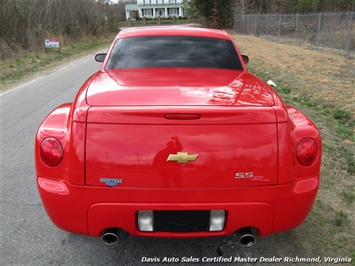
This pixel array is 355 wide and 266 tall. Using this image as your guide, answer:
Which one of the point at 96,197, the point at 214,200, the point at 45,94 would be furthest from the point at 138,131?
the point at 45,94

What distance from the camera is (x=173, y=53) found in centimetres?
369

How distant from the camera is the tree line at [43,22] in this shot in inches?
646

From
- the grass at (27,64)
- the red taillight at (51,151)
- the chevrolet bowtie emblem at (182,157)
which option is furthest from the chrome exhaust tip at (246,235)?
the grass at (27,64)

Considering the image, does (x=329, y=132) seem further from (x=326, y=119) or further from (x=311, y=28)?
(x=311, y=28)

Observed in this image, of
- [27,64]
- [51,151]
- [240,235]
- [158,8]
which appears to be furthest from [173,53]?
[158,8]

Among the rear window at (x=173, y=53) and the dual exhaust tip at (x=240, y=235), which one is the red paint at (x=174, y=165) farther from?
the rear window at (x=173, y=53)

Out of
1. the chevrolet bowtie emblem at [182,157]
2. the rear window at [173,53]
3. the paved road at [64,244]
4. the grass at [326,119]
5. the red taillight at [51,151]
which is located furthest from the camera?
the rear window at [173,53]

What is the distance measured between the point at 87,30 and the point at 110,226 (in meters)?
30.2

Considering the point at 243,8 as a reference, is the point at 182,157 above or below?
below

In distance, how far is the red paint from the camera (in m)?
2.05

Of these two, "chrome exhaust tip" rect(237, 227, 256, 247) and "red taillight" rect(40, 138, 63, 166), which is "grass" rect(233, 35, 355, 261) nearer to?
"chrome exhaust tip" rect(237, 227, 256, 247)

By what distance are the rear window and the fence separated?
13.1m

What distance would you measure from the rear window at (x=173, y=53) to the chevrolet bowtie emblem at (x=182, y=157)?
1.67m

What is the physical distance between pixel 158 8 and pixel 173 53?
87.6 metres
